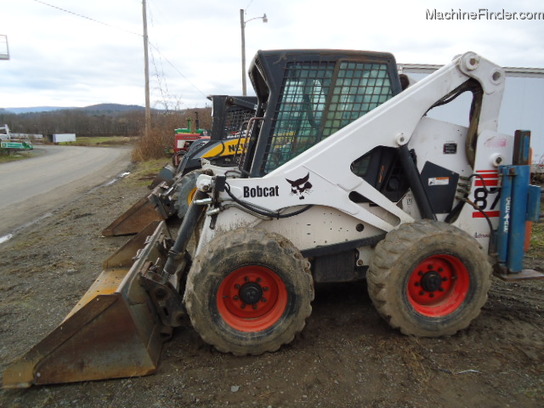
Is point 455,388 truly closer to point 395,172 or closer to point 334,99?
point 395,172

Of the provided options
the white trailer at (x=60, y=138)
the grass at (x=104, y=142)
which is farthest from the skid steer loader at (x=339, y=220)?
the white trailer at (x=60, y=138)

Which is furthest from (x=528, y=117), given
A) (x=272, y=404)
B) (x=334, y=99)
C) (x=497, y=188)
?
(x=272, y=404)

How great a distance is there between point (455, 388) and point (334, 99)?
2.33m

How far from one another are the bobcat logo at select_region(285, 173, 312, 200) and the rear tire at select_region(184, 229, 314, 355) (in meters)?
0.40

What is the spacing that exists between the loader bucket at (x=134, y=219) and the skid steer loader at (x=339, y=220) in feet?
11.6

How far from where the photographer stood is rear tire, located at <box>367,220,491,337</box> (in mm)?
3273

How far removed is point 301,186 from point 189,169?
6.18m

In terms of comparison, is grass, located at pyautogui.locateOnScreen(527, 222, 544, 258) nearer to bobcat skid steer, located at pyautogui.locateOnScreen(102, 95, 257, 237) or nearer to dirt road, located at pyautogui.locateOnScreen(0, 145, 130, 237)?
bobcat skid steer, located at pyautogui.locateOnScreen(102, 95, 257, 237)

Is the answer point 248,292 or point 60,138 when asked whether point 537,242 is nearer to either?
point 248,292

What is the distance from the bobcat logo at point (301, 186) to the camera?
10.9 feet

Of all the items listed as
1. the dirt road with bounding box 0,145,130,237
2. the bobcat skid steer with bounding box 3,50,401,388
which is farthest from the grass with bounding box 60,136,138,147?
the bobcat skid steer with bounding box 3,50,401,388

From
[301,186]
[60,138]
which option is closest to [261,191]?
[301,186]

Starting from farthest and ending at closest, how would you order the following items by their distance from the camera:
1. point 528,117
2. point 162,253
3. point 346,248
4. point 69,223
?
1. point 528,117
2. point 69,223
3. point 162,253
4. point 346,248

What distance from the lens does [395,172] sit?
3.74 m
